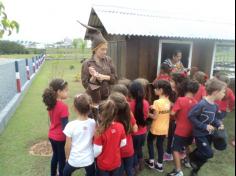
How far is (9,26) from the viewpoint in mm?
1888

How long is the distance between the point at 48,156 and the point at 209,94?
249cm

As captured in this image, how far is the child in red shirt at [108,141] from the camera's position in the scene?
216 cm

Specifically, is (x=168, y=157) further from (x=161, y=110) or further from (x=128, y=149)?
(x=128, y=149)

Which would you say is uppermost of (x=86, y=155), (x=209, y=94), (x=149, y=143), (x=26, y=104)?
(x=209, y=94)

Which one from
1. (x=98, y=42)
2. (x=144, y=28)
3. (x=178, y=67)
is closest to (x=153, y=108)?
(x=98, y=42)

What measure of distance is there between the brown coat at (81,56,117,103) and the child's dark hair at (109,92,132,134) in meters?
0.52

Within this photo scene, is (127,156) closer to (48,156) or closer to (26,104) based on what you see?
(48,156)

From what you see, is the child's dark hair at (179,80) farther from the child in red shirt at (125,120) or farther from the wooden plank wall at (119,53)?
the wooden plank wall at (119,53)

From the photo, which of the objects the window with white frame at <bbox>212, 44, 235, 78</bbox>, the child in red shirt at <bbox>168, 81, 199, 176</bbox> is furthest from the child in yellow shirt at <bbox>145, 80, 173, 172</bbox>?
the window with white frame at <bbox>212, 44, 235, 78</bbox>

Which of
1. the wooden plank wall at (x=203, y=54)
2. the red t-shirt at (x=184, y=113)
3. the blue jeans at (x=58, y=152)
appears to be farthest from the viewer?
the wooden plank wall at (x=203, y=54)

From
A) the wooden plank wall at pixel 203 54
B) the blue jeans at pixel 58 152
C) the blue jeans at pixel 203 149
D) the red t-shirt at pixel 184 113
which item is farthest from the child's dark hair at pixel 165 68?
the blue jeans at pixel 58 152

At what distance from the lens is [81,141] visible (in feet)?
7.43

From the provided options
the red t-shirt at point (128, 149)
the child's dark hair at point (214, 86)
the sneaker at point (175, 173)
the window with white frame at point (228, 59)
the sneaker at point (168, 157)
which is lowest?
the sneaker at point (168, 157)

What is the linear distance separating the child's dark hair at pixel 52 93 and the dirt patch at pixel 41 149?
4.84ft
